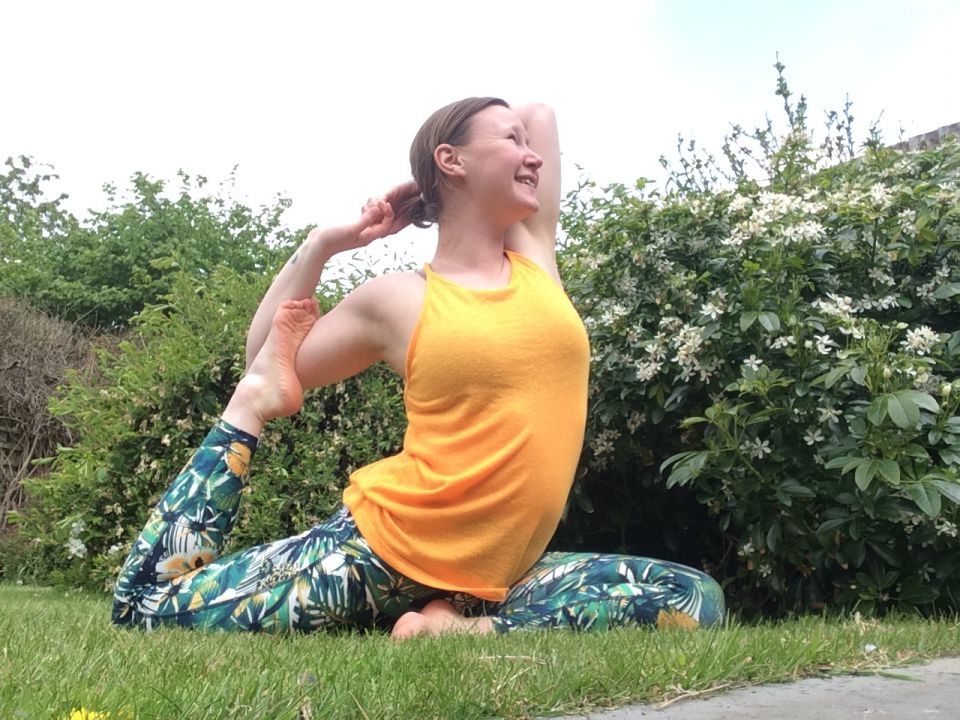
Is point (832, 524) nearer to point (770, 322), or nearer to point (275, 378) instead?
point (770, 322)

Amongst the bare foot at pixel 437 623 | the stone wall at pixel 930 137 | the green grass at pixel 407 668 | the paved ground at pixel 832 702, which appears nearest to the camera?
the green grass at pixel 407 668

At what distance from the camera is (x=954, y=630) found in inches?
101

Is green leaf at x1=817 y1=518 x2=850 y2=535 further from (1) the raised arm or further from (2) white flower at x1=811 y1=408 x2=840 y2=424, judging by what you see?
(1) the raised arm

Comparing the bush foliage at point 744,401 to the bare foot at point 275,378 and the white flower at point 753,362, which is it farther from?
the bare foot at point 275,378

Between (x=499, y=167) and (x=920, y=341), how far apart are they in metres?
1.42

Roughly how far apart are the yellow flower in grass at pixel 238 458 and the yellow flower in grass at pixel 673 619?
1290 mm

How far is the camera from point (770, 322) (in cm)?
315

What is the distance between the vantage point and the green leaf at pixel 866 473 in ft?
9.17

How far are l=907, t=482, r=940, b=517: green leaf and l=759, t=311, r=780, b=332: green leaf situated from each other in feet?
2.08

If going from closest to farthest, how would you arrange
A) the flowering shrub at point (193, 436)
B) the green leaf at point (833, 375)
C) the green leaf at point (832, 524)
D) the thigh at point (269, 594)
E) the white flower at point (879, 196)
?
the thigh at point (269, 594) → the green leaf at point (833, 375) → the green leaf at point (832, 524) → the white flower at point (879, 196) → the flowering shrub at point (193, 436)

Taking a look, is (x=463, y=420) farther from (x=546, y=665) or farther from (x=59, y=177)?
(x=59, y=177)

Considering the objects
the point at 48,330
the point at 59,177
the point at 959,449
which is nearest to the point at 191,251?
the point at 48,330

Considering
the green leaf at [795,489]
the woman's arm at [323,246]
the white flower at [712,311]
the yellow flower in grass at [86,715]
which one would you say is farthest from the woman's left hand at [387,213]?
the yellow flower in grass at [86,715]

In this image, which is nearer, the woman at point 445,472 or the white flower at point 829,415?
the woman at point 445,472
